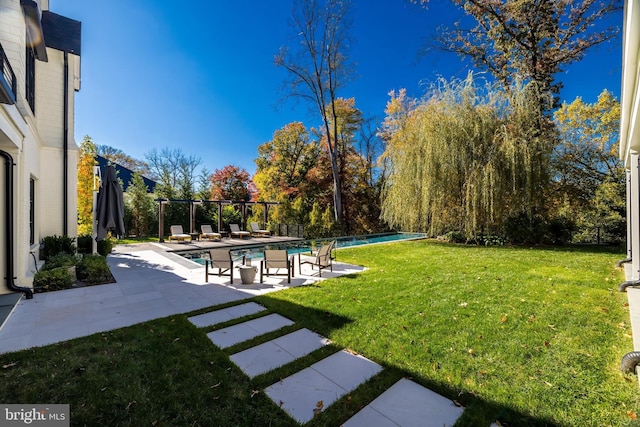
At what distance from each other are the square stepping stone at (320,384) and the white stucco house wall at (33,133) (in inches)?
173

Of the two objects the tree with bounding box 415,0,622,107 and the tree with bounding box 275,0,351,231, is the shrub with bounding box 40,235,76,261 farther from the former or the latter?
the tree with bounding box 415,0,622,107

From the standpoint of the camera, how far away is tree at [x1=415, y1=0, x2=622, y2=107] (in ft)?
40.5

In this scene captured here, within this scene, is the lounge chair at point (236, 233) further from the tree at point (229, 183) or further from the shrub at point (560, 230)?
the shrub at point (560, 230)

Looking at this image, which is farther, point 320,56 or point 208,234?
point 320,56

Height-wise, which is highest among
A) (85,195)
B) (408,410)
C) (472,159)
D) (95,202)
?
(472,159)

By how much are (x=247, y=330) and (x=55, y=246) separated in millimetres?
6709

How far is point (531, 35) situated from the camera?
13.0m

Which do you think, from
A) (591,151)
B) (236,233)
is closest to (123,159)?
(236,233)

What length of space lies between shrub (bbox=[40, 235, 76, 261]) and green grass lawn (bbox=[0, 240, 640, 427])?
5.34 meters

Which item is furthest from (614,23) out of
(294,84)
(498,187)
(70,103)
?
(70,103)

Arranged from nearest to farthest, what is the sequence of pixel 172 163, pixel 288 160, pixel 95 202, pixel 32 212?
pixel 32 212 < pixel 95 202 < pixel 288 160 < pixel 172 163

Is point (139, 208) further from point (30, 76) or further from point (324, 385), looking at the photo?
point (324, 385)

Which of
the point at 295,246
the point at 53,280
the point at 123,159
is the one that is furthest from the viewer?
the point at 123,159

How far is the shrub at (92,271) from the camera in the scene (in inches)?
234
